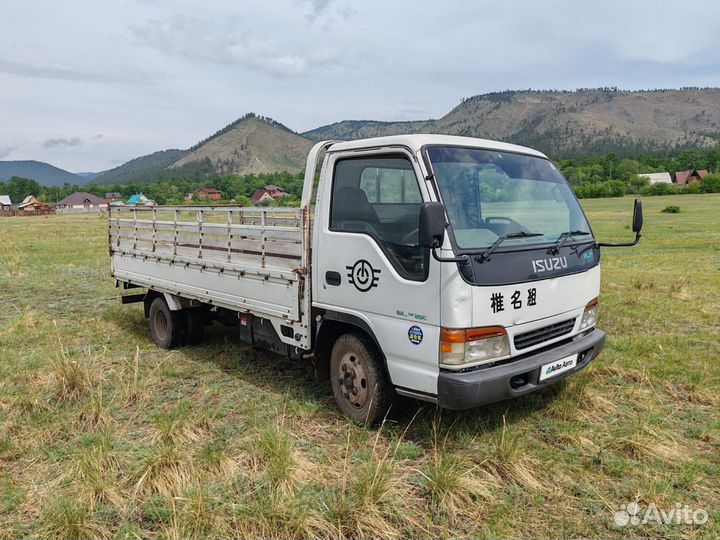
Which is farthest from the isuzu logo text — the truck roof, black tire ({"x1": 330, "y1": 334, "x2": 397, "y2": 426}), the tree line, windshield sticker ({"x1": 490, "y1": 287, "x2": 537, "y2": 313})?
the tree line

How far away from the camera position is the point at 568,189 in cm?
512

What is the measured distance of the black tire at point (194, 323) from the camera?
7.21 metres

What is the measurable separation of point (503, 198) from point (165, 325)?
16.4 feet

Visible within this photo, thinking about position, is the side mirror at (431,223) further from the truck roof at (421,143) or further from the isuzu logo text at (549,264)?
the isuzu logo text at (549,264)

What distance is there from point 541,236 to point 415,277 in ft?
3.95

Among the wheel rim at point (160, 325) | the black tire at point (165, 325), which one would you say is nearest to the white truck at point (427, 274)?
the black tire at point (165, 325)

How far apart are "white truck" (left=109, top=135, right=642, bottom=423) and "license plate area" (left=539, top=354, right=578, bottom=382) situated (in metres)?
0.01

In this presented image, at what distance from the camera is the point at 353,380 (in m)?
4.73

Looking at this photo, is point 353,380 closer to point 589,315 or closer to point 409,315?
point 409,315

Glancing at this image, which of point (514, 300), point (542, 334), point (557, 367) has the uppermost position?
point (514, 300)

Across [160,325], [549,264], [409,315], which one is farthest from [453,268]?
[160,325]

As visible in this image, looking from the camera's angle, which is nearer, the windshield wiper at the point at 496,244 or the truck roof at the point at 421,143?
the windshield wiper at the point at 496,244

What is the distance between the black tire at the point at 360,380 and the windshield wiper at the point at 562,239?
1678 mm

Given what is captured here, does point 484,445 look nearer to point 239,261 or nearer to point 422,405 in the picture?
point 422,405
